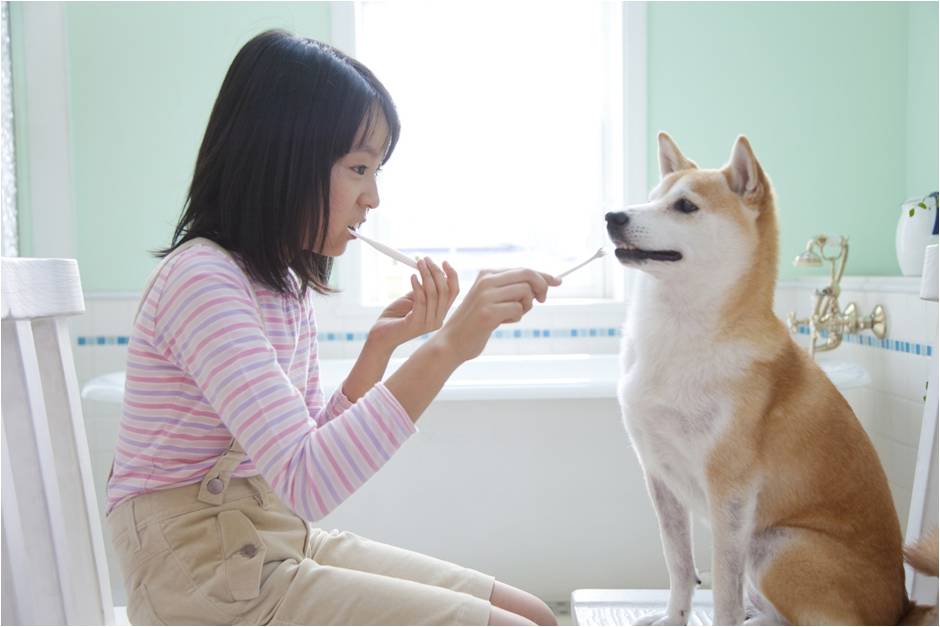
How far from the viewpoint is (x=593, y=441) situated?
6.85 feet

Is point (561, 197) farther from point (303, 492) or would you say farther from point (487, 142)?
point (303, 492)

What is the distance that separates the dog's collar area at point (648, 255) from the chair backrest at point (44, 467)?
0.66 m

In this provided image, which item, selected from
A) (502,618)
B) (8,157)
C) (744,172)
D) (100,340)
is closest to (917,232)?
(744,172)

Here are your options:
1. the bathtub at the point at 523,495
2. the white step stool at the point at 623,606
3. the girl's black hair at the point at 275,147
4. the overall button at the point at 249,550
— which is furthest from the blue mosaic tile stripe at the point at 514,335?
the overall button at the point at 249,550

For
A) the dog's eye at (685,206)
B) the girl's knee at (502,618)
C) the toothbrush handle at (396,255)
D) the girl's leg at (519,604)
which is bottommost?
the girl's leg at (519,604)

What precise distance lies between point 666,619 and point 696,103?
2.14 meters

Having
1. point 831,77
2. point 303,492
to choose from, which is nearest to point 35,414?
point 303,492

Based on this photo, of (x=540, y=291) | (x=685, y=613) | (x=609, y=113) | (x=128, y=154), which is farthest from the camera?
(x=609, y=113)

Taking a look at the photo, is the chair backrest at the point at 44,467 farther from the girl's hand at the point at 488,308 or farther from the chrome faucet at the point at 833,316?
the chrome faucet at the point at 833,316

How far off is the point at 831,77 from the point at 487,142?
1.26 m

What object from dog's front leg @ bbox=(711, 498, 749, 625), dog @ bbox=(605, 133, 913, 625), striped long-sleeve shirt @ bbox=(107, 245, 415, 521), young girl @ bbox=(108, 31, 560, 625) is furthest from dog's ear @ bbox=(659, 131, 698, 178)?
striped long-sleeve shirt @ bbox=(107, 245, 415, 521)

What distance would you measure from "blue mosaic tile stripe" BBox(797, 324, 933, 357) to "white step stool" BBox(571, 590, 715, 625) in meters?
1.07

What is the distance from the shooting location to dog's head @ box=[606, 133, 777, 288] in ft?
3.38

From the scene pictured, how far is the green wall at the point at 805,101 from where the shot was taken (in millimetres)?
2725
